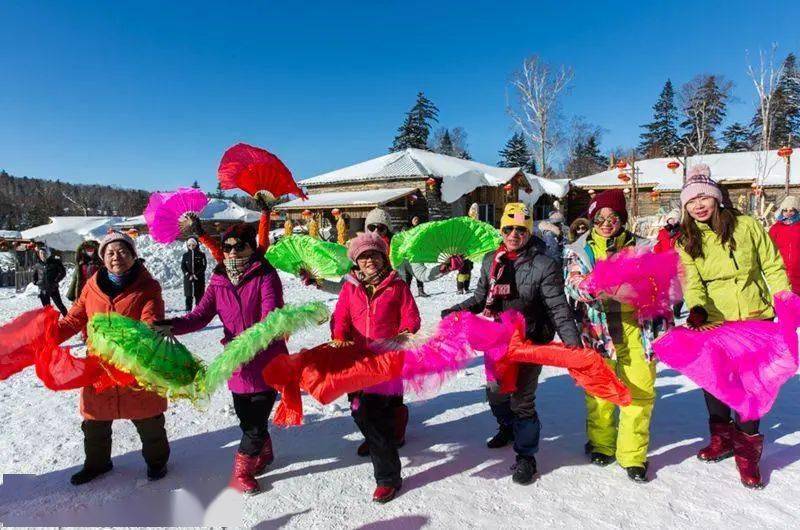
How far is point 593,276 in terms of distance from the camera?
303 cm

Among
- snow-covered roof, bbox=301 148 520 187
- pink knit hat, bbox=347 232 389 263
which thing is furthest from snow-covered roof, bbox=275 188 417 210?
pink knit hat, bbox=347 232 389 263

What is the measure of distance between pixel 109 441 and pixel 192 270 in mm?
7149

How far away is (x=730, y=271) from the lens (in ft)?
10.4

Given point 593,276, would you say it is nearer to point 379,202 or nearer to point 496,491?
point 496,491

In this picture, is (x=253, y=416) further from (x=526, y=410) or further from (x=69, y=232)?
(x=69, y=232)

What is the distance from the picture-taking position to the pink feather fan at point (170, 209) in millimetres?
5098

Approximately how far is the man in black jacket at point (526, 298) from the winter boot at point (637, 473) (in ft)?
2.18

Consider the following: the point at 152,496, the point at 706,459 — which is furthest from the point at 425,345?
the point at 706,459

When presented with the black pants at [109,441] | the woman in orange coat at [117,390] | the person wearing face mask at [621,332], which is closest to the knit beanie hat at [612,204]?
the person wearing face mask at [621,332]

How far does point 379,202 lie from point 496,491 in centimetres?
2033

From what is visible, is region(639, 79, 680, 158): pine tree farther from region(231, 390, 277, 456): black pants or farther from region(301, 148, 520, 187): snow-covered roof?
region(231, 390, 277, 456): black pants

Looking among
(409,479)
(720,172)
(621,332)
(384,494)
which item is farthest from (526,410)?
(720,172)

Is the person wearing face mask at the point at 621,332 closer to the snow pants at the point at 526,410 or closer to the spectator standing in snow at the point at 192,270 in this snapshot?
the snow pants at the point at 526,410

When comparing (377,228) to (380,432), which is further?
(377,228)
